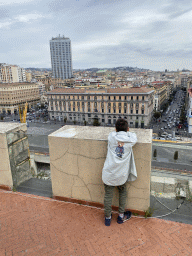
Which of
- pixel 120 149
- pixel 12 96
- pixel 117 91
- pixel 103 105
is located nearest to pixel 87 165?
pixel 120 149

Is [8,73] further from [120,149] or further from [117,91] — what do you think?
[120,149]

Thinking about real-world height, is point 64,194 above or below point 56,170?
below

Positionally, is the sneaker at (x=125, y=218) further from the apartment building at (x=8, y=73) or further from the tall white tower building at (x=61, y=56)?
the tall white tower building at (x=61, y=56)

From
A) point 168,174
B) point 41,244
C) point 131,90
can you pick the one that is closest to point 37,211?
point 41,244

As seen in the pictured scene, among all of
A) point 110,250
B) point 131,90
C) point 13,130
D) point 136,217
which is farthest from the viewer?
point 131,90

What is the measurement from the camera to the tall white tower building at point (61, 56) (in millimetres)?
113125

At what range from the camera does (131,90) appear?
33.2 meters

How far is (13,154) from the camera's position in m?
3.47

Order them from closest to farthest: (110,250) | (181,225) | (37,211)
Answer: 1. (110,250)
2. (181,225)
3. (37,211)

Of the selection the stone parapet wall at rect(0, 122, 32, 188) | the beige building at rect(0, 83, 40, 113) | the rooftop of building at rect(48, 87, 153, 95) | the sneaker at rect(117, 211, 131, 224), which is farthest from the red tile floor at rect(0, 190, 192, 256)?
the beige building at rect(0, 83, 40, 113)

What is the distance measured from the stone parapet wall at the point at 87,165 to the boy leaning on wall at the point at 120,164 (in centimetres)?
12

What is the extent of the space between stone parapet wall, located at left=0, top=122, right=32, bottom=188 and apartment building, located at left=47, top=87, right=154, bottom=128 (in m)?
30.3

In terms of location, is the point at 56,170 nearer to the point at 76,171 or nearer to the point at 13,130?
the point at 76,171

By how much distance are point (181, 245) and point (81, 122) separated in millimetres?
36467
